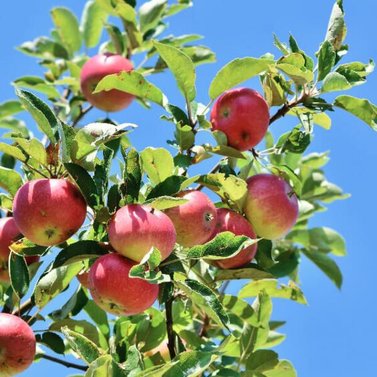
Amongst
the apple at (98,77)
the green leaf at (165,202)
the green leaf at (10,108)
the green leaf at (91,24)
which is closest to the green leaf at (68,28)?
the green leaf at (91,24)

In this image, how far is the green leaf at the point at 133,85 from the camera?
2.36 m

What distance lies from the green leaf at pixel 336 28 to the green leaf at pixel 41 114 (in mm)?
963

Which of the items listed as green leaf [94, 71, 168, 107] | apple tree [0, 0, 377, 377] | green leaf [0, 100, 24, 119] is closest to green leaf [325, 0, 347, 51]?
apple tree [0, 0, 377, 377]

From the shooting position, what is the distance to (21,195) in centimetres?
211

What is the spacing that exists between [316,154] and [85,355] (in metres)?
2.12

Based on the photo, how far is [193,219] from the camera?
2.20 m

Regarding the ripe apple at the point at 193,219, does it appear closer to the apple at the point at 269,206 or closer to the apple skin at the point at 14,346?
the apple at the point at 269,206

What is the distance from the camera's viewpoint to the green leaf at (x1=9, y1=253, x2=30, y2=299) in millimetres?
2328

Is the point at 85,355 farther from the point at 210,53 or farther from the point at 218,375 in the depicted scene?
the point at 210,53

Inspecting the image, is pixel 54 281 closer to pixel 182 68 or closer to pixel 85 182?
pixel 85 182

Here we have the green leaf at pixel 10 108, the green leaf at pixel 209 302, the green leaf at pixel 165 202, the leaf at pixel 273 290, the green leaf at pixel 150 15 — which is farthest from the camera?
the green leaf at pixel 10 108

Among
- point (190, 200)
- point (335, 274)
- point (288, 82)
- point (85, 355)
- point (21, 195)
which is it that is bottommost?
point (85, 355)

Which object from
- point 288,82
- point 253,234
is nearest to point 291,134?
point 288,82

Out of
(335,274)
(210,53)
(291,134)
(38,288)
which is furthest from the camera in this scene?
(210,53)
